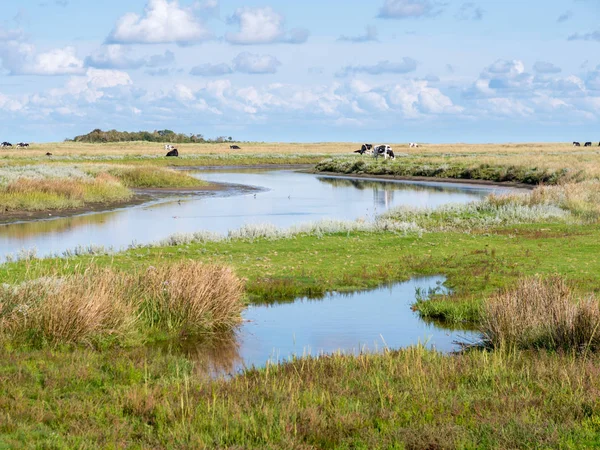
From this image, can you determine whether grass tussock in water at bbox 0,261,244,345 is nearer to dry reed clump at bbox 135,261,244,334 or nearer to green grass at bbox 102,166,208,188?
dry reed clump at bbox 135,261,244,334

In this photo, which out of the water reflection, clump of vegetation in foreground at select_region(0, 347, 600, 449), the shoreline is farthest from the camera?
the shoreline

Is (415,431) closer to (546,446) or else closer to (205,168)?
(546,446)

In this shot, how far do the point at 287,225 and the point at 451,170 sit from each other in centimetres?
4162

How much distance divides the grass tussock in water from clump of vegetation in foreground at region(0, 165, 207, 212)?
27538mm

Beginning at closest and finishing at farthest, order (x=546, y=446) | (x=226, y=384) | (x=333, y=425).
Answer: (x=546, y=446) < (x=333, y=425) < (x=226, y=384)

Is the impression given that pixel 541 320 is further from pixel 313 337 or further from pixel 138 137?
pixel 138 137

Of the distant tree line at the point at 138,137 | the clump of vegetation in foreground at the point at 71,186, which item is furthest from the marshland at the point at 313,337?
the distant tree line at the point at 138,137

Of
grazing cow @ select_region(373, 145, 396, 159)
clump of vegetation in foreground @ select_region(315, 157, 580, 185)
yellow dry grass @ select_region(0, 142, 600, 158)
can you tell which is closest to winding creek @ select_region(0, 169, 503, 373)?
clump of vegetation in foreground @ select_region(315, 157, 580, 185)

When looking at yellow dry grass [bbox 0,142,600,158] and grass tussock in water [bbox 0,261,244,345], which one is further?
yellow dry grass [bbox 0,142,600,158]

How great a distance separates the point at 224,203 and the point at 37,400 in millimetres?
39965

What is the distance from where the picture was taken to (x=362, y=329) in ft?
51.5

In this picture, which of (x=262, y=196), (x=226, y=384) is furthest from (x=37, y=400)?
(x=262, y=196)

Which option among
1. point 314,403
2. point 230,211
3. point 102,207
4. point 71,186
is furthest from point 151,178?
point 314,403

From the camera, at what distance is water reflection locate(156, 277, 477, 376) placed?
13.6 metres
